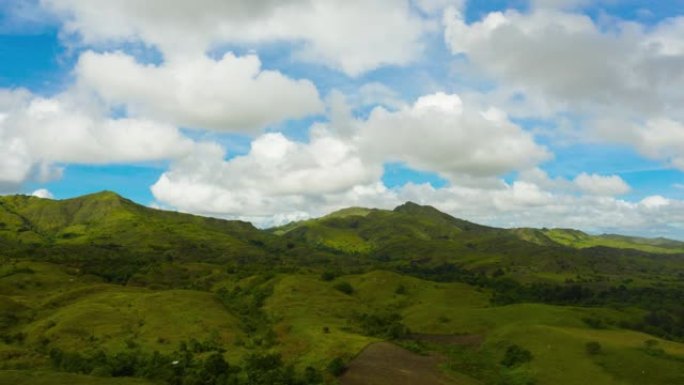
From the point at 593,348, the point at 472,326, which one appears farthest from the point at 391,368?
the point at 472,326

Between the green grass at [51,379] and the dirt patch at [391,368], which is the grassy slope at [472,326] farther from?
the green grass at [51,379]

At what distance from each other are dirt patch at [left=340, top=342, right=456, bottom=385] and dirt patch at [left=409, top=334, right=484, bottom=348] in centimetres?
2427

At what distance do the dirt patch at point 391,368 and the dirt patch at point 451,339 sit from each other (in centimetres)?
2427

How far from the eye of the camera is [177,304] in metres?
130

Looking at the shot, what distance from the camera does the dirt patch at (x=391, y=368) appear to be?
75.4 m

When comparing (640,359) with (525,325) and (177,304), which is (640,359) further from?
(177,304)

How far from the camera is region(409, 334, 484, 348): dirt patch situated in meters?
118

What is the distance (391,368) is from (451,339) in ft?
148

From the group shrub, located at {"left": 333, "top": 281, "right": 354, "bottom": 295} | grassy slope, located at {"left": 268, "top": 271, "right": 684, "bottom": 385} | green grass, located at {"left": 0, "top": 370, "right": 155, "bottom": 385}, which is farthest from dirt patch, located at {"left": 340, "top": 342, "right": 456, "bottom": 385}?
shrub, located at {"left": 333, "top": 281, "right": 354, "bottom": 295}

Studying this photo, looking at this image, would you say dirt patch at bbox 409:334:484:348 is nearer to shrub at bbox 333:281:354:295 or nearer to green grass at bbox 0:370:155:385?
shrub at bbox 333:281:354:295

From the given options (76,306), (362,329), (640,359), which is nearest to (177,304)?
(76,306)

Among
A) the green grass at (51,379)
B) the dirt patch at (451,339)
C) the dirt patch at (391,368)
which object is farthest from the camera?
the dirt patch at (451,339)

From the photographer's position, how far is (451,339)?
122 meters

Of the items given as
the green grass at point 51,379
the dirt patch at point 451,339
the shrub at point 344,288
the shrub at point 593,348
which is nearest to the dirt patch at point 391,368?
the dirt patch at point 451,339
